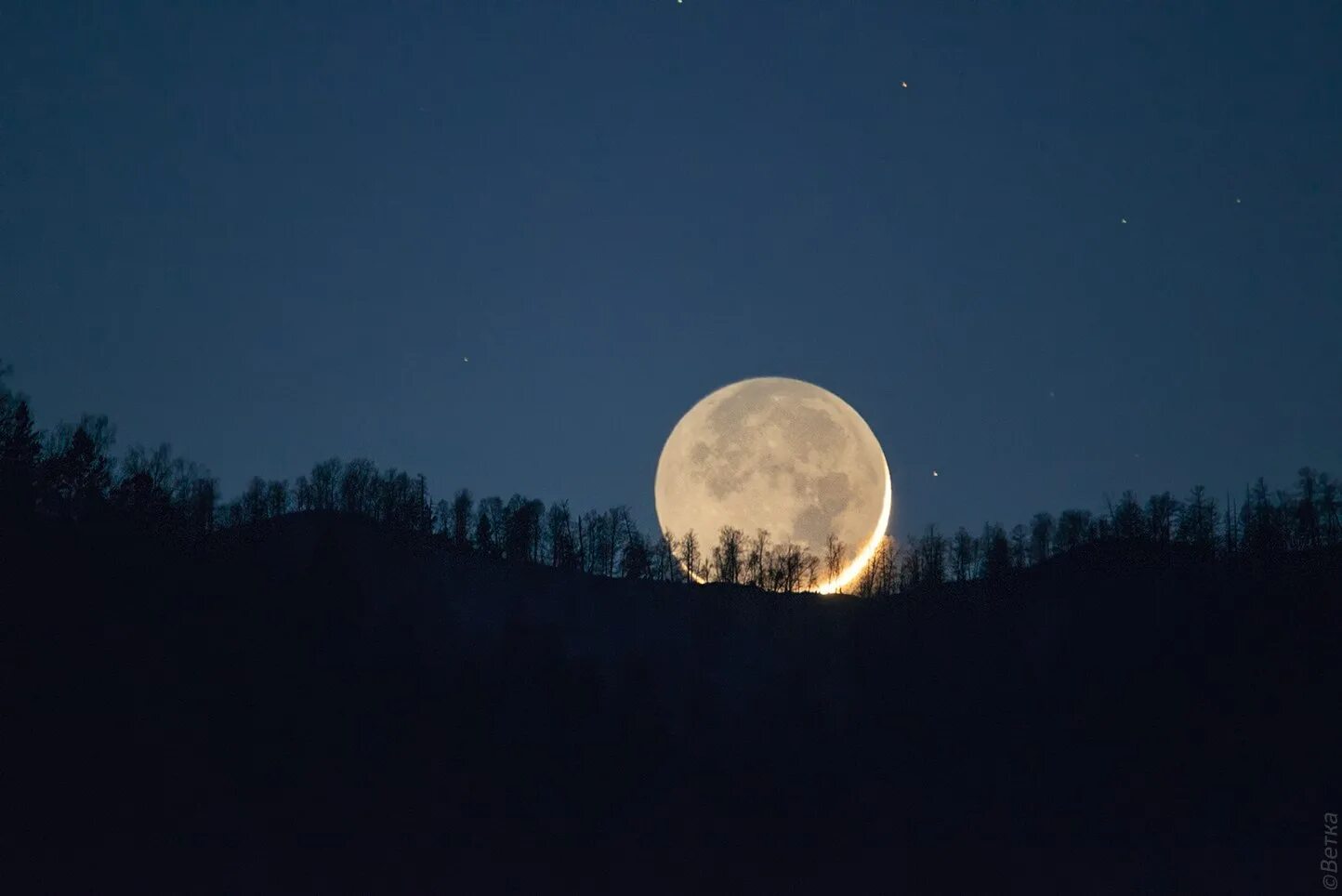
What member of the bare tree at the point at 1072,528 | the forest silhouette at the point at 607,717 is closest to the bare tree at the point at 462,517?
the forest silhouette at the point at 607,717

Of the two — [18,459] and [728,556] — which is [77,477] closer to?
[18,459]

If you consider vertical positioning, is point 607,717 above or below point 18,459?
below

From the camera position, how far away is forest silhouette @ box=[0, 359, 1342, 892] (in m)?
67.2

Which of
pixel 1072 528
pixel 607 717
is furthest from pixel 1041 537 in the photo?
pixel 607 717

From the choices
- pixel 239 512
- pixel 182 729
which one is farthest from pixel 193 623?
pixel 239 512

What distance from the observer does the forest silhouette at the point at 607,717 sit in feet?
220

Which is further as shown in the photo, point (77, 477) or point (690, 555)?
point (690, 555)

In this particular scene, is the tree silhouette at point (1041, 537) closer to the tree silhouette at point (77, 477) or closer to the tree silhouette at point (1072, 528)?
the tree silhouette at point (1072, 528)

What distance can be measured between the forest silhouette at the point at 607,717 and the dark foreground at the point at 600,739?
0.26 meters

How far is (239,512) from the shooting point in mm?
145250

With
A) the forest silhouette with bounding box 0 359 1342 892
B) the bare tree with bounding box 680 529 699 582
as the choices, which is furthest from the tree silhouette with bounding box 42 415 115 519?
the bare tree with bounding box 680 529 699 582

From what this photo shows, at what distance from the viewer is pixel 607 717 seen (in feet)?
296

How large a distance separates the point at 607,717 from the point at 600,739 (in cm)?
351

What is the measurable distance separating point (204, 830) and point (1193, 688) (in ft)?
277
